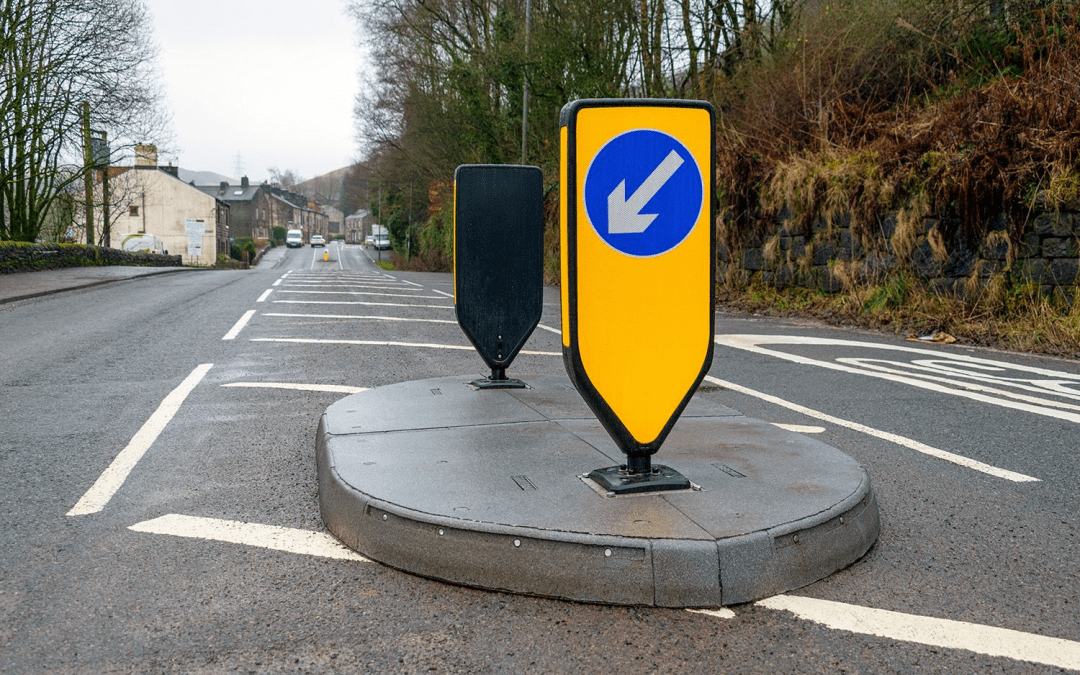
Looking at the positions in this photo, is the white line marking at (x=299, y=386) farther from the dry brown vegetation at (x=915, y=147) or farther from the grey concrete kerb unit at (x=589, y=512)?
the dry brown vegetation at (x=915, y=147)

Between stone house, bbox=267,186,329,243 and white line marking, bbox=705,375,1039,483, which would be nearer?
white line marking, bbox=705,375,1039,483

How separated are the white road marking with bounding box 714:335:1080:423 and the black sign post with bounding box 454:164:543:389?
331 centimetres

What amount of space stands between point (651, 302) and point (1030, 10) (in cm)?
1170

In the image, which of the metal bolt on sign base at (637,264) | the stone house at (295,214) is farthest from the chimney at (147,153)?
the stone house at (295,214)

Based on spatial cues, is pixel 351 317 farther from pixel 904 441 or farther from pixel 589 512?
pixel 589 512

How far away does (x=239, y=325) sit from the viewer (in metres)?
10.2

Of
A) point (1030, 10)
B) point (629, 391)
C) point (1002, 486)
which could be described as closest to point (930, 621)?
point (629, 391)

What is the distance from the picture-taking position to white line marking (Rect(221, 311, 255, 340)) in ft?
30.2

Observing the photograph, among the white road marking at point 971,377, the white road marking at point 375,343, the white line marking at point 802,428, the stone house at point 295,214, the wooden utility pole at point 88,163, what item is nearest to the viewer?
the white line marking at point 802,428

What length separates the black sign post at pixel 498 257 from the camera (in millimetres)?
5152

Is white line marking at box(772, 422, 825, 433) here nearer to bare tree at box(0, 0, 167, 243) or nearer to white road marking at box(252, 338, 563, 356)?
white road marking at box(252, 338, 563, 356)

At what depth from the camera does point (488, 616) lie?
2.39 metres

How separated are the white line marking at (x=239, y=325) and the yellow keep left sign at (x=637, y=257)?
698cm

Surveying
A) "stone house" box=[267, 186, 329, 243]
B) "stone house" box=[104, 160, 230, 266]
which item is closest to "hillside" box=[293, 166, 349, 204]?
"stone house" box=[267, 186, 329, 243]
